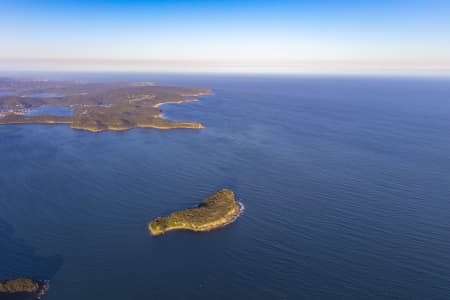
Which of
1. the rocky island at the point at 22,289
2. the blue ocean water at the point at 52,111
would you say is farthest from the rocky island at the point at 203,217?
the blue ocean water at the point at 52,111

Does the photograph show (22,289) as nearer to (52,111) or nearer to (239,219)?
(239,219)

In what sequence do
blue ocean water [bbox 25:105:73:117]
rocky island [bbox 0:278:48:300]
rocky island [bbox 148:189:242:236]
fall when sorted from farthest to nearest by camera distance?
blue ocean water [bbox 25:105:73:117] → rocky island [bbox 148:189:242:236] → rocky island [bbox 0:278:48:300]

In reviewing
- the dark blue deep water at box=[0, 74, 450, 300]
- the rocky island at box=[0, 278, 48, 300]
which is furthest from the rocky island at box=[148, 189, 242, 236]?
the rocky island at box=[0, 278, 48, 300]

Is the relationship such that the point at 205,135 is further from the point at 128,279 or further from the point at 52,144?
the point at 128,279

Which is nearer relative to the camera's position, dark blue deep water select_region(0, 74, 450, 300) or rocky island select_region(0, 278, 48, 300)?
rocky island select_region(0, 278, 48, 300)

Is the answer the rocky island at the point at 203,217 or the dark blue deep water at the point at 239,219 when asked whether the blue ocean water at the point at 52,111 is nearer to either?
the dark blue deep water at the point at 239,219

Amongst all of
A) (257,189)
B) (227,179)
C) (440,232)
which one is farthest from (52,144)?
(440,232)

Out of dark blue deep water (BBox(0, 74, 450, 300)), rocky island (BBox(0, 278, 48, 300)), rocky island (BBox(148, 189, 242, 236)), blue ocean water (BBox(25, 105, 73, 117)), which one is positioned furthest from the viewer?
blue ocean water (BBox(25, 105, 73, 117))

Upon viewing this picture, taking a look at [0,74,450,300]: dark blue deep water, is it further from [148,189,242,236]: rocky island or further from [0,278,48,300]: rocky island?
[148,189,242,236]: rocky island
